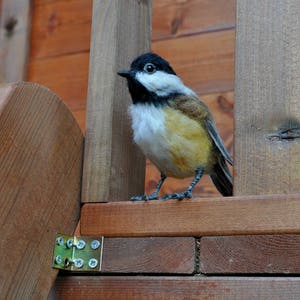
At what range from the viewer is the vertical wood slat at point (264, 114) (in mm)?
1191

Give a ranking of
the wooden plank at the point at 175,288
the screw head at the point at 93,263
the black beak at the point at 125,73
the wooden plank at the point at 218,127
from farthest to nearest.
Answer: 1. the wooden plank at the point at 218,127
2. the black beak at the point at 125,73
3. the screw head at the point at 93,263
4. the wooden plank at the point at 175,288

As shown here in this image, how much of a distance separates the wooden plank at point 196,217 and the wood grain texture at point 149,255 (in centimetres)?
1

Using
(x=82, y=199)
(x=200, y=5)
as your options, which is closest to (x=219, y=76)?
(x=200, y=5)

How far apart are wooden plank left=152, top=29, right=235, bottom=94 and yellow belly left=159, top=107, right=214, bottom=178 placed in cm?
49

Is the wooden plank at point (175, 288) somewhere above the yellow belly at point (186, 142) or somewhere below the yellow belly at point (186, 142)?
below

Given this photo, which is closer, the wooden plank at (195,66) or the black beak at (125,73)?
the black beak at (125,73)

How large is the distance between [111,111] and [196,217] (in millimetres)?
306

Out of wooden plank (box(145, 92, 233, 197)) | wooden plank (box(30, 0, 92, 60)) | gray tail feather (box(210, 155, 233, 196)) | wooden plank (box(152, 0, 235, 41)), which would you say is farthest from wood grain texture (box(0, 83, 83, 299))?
wooden plank (box(30, 0, 92, 60))

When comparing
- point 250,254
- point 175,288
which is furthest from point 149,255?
point 250,254

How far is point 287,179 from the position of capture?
1.20 metres

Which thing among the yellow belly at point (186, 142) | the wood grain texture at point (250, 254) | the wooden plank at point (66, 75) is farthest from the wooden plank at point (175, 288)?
the wooden plank at point (66, 75)

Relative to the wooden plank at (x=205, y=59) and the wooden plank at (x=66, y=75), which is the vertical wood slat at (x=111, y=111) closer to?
the wooden plank at (x=205, y=59)

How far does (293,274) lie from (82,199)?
45 cm

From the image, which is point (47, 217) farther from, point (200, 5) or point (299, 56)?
point (200, 5)
